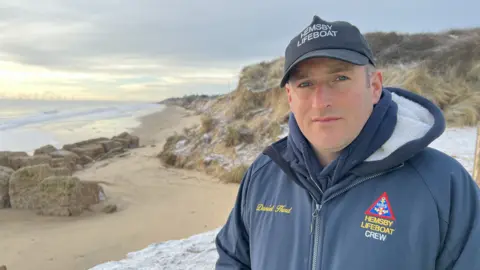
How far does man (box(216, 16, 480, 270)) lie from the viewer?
1394mm

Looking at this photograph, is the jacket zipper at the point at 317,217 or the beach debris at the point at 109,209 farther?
the beach debris at the point at 109,209

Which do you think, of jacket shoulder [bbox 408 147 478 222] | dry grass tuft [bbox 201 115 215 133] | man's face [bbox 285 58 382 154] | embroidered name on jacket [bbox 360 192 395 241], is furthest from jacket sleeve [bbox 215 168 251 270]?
dry grass tuft [bbox 201 115 215 133]

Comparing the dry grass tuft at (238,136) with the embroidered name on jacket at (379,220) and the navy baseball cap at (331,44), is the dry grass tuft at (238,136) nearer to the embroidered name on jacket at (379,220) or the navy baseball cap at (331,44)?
the navy baseball cap at (331,44)

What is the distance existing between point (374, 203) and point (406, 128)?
1.12 ft

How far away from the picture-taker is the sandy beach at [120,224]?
548 centimetres

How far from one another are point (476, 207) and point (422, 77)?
9935 millimetres

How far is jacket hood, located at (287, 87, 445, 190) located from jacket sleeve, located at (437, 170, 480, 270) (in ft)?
0.69

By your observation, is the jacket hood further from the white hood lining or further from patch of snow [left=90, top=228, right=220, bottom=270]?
patch of snow [left=90, top=228, right=220, bottom=270]

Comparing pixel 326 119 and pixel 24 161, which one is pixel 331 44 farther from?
pixel 24 161

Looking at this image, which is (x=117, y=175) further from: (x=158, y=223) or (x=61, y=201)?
(x=158, y=223)

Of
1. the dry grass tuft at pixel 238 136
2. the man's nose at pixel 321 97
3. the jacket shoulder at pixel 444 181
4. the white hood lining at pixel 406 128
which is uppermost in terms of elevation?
the man's nose at pixel 321 97

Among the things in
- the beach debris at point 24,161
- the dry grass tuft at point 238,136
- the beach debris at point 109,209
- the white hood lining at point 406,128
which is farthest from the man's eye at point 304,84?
the beach debris at point 24,161

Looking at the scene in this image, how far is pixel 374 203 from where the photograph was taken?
152cm

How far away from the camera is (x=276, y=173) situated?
190 cm
